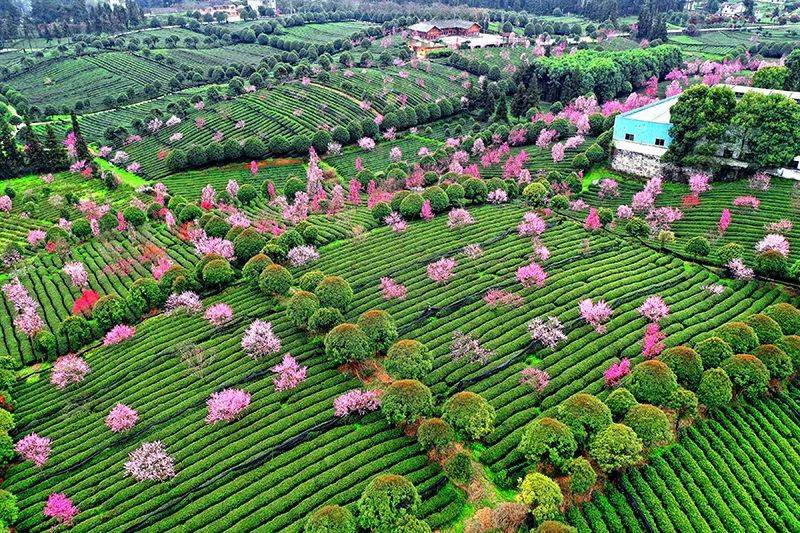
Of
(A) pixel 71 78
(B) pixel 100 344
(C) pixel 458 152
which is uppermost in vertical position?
(A) pixel 71 78

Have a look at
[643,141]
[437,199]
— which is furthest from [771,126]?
[437,199]

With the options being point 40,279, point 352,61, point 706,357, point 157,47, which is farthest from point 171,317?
point 157,47

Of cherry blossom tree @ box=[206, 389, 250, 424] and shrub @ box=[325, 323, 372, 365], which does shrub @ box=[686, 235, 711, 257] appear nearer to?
shrub @ box=[325, 323, 372, 365]

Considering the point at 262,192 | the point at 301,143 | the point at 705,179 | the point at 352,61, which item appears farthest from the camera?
the point at 352,61

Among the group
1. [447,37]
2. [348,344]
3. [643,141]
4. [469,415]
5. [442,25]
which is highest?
[442,25]

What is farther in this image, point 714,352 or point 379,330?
point 379,330

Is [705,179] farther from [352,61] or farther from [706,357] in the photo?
[352,61]

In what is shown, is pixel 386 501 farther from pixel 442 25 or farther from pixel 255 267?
pixel 442 25
